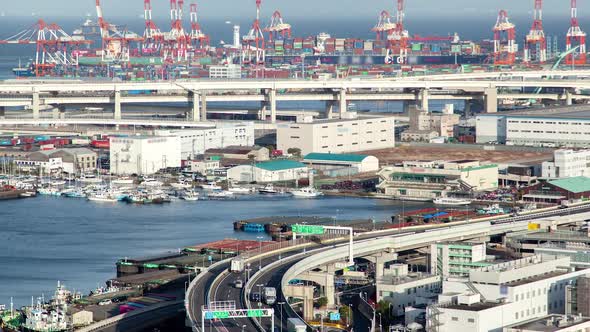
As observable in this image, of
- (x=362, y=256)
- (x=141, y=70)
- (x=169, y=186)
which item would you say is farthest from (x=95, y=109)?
(x=362, y=256)

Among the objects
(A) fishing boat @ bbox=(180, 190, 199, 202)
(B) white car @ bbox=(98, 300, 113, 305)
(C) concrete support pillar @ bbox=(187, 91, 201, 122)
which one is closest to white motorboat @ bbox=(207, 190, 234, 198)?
(A) fishing boat @ bbox=(180, 190, 199, 202)

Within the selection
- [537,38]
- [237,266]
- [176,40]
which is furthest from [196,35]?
[237,266]

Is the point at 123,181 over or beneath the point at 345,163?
beneath

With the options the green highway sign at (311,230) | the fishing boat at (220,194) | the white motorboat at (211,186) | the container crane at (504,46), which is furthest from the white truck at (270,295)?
the container crane at (504,46)

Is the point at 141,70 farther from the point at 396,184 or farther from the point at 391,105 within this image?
the point at 396,184

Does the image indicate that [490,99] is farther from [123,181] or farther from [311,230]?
[311,230]

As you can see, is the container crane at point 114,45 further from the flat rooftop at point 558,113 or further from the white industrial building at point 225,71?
the flat rooftop at point 558,113

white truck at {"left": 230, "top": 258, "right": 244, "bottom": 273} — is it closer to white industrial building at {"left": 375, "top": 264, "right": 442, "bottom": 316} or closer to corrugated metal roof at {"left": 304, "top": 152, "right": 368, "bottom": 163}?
white industrial building at {"left": 375, "top": 264, "right": 442, "bottom": 316}
